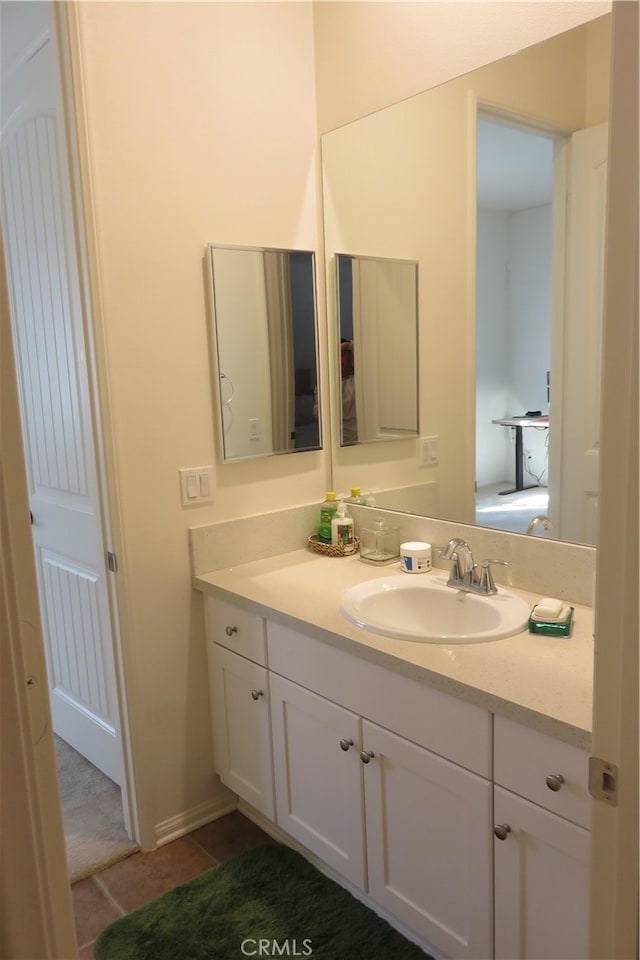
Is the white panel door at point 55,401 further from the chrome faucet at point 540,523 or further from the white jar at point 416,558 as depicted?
the chrome faucet at point 540,523

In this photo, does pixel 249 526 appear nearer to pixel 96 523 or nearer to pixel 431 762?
pixel 96 523

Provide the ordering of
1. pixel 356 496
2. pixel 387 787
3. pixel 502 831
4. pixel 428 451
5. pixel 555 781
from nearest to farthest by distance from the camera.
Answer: pixel 555 781, pixel 502 831, pixel 387 787, pixel 428 451, pixel 356 496

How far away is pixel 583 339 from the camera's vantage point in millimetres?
1688

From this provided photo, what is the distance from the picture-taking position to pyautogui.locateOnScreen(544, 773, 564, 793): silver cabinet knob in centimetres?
124

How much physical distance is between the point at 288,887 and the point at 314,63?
97.6 inches

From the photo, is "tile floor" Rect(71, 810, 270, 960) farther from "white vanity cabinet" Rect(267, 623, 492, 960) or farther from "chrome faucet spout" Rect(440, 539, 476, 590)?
"chrome faucet spout" Rect(440, 539, 476, 590)

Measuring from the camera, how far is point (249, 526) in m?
2.24

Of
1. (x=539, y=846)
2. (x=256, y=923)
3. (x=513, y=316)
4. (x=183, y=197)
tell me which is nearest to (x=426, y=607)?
(x=539, y=846)

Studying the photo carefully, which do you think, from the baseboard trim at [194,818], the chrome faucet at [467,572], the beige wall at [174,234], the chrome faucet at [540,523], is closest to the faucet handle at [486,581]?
the chrome faucet at [467,572]

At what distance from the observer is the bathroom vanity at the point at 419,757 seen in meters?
1.28

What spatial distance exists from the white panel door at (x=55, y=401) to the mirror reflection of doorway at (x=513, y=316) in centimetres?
112

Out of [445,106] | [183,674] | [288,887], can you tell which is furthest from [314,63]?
[288,887]

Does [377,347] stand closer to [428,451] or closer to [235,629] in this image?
[428,451]

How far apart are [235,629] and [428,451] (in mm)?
794
